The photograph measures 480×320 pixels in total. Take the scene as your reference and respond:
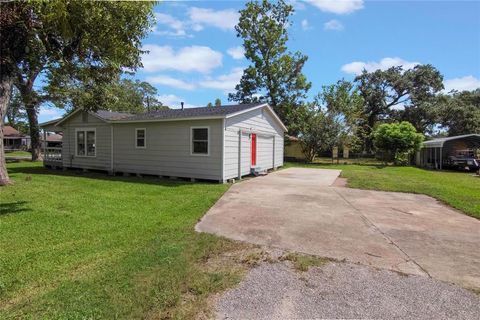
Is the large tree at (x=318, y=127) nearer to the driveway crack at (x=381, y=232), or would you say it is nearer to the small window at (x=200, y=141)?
the small window at (x=200, y=141)

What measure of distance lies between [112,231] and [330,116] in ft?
70.3

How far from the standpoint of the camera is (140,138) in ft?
41.6

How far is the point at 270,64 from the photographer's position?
2594 cm

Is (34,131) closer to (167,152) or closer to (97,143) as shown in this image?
(97,143)

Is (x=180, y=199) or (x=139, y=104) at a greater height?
(x=139, y=104)

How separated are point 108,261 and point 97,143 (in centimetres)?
1202

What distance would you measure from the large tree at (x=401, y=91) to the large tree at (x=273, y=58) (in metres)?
12.2

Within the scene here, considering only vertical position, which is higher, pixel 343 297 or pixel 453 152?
pixel 453 152

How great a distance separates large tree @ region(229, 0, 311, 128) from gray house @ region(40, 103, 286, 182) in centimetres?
1060

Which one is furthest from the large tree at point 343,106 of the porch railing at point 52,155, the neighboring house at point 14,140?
the neighboring house at point 14,140

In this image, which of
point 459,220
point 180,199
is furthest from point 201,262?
point 459,220

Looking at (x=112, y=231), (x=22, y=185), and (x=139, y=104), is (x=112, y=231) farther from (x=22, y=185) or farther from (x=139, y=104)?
(x=139, y=104)

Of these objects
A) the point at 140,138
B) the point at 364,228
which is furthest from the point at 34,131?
the point at 364,228

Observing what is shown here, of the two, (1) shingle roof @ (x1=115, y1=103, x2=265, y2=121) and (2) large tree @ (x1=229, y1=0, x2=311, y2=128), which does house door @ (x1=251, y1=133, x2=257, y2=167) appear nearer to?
(1) shingle roof @ (x1=115, y1=103, x2=265, y2=121)
